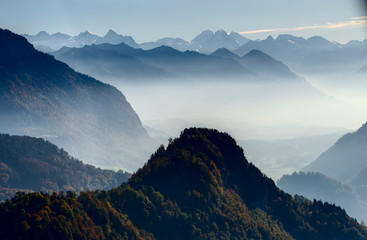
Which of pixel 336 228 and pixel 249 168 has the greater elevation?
pixel 249 168

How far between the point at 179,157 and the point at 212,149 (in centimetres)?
1262

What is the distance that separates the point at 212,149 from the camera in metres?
118

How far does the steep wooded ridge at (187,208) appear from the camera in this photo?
7525 centimetres

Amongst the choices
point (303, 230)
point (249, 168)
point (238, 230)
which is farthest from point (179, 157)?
point (303, 230)

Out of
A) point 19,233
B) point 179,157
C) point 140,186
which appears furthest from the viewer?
point 179,157

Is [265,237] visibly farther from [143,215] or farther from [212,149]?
[143,215]

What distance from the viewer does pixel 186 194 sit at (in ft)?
335

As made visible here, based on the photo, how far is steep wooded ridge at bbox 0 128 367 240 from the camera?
75250 mm

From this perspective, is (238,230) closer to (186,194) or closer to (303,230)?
(186,194)

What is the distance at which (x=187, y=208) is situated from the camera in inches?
3954

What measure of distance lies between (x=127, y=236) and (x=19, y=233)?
18453mm

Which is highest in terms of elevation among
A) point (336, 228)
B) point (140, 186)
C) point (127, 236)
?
point (140, 186)

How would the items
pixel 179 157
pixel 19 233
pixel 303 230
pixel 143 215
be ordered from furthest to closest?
pixel 303 230
pixel 179 157
pixel 143 215
pixel 19 233

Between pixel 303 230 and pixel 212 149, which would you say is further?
pixel 303 230
